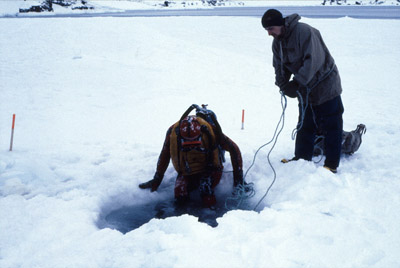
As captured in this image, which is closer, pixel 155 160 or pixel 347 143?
pixel 347 143

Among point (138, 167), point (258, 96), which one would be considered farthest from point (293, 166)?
point (258, 96)

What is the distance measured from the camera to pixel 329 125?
4.09m

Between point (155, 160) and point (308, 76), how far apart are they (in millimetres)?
2677

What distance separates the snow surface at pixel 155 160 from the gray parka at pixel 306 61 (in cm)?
97

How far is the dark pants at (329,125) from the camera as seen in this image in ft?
13.2

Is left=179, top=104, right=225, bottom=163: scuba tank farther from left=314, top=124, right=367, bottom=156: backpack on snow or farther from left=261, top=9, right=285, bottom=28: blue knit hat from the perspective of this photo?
left=314, top=124, right=367, bottom=156: backpack on snow

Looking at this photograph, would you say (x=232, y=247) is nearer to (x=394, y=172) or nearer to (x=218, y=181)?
(x=218, y=181)

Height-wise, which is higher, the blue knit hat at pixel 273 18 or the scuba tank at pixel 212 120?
the blue knit hat at pixel 273 18

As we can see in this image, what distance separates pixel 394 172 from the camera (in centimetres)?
417

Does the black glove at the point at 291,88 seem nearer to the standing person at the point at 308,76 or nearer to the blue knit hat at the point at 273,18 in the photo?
the standing person at the point at 308,76

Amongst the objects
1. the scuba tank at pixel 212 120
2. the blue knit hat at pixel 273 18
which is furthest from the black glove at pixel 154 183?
the blue knit hat at pixel 273 18

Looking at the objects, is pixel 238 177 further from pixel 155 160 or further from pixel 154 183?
pixel 155 160

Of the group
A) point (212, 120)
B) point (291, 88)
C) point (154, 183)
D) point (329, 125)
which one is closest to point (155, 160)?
point (154, 183)

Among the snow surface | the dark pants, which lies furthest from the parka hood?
the snow surface
